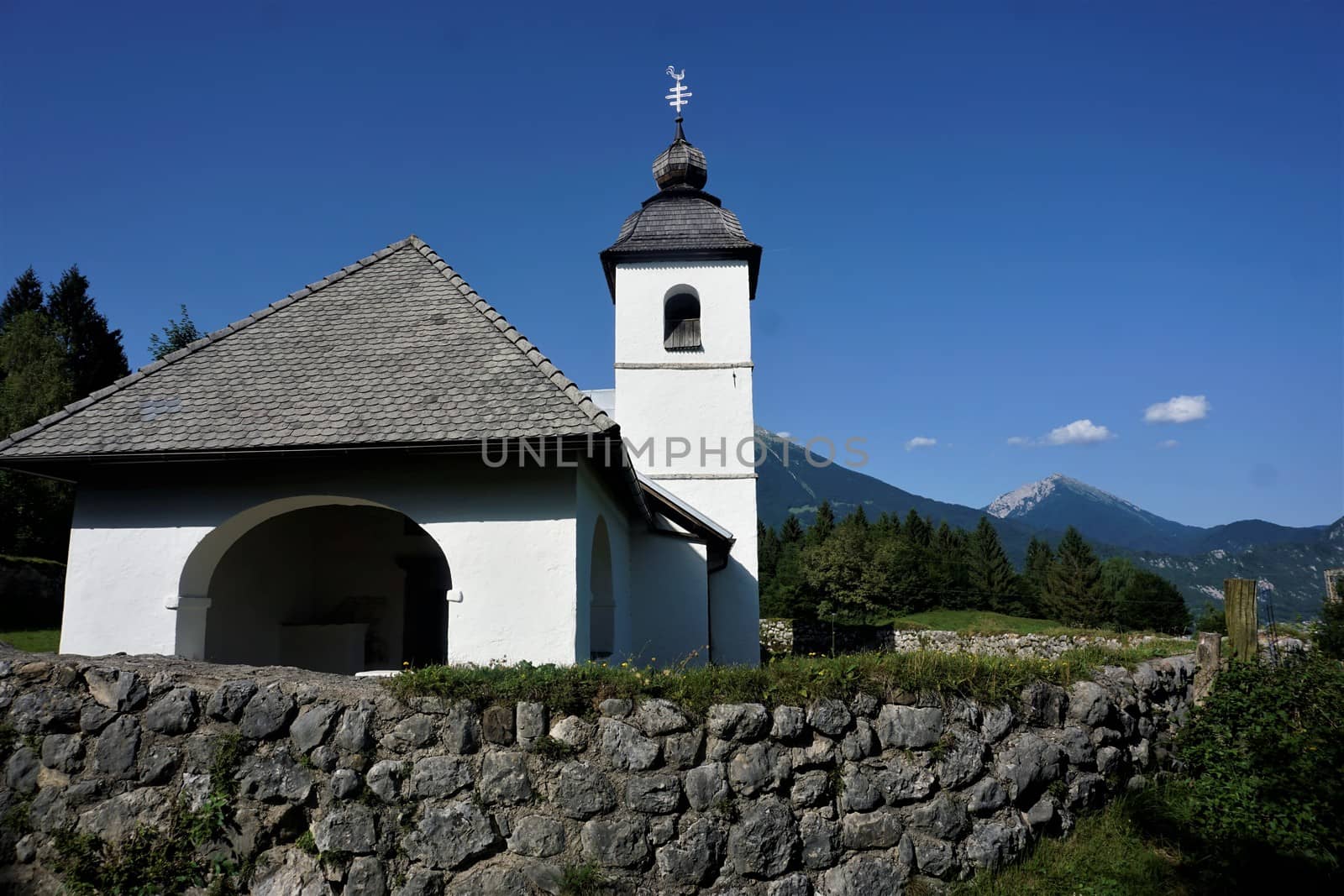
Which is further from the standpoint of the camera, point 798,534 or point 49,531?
point 798,534

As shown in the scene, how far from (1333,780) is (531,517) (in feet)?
22.0

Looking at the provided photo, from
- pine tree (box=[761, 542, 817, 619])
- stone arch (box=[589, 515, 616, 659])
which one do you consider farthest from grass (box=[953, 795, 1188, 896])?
pine tree (box=[761, 542, 817, 619])

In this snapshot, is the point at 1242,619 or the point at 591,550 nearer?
the point at 1242,619

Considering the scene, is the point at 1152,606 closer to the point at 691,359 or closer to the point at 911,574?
the point at 911,574

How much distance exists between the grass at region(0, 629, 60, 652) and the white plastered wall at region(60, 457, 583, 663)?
6.58 m

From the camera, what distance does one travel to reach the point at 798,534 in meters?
61.5

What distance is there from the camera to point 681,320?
18578 mm

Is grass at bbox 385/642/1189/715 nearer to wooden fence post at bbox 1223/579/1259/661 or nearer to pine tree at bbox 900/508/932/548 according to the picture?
wooden fence post at bbox 1223/579/1259/661

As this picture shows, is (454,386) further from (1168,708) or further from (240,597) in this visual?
(1168,708)

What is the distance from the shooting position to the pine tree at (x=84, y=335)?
33.6 m

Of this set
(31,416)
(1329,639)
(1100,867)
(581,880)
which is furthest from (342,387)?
(31,416)

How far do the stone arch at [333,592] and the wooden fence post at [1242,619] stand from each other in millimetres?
8826

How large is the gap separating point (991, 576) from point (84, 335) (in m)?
50.7

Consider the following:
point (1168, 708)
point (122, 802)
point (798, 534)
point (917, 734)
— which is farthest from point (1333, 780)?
point (798, 534)
